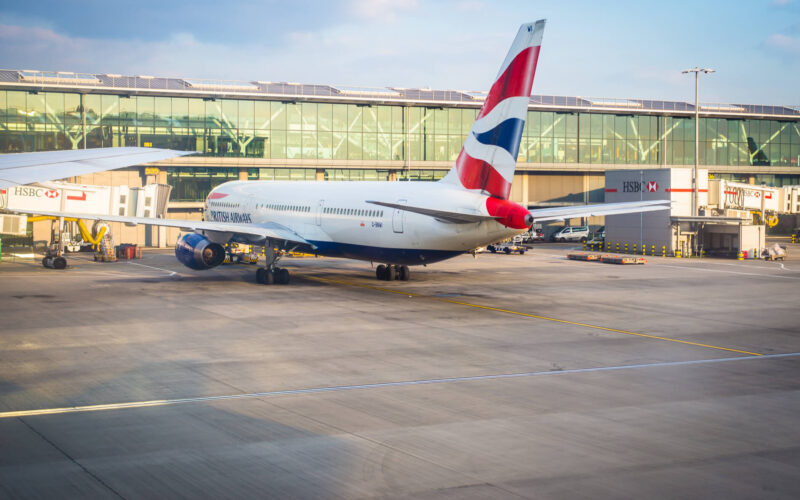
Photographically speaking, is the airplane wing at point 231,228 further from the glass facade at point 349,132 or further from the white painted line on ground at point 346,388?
the glass facade at point 349,132

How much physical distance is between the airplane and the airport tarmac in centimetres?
279

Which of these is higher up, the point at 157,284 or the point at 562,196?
the point at 562,196

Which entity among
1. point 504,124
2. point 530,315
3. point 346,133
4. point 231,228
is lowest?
point 530,315

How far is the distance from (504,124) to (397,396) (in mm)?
16939

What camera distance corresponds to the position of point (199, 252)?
3638cm

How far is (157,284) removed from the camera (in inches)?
1439

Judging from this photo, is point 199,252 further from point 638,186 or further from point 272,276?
point 638,186

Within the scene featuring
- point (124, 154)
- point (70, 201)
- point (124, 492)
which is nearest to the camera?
point (124, 492)

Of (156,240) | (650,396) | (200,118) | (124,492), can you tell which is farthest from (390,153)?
(124,492)

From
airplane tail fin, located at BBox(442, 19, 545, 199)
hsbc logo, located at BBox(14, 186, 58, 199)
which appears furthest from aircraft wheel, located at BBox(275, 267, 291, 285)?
hsbc logo, located at BBox(14, 186, 58, 199)

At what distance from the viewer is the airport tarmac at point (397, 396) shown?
11.1 meters

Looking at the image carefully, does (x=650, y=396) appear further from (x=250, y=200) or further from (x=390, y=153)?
(x=390, y=153)

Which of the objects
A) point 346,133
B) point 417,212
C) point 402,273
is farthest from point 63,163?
point 346,133

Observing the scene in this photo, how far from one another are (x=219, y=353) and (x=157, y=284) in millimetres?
17707
